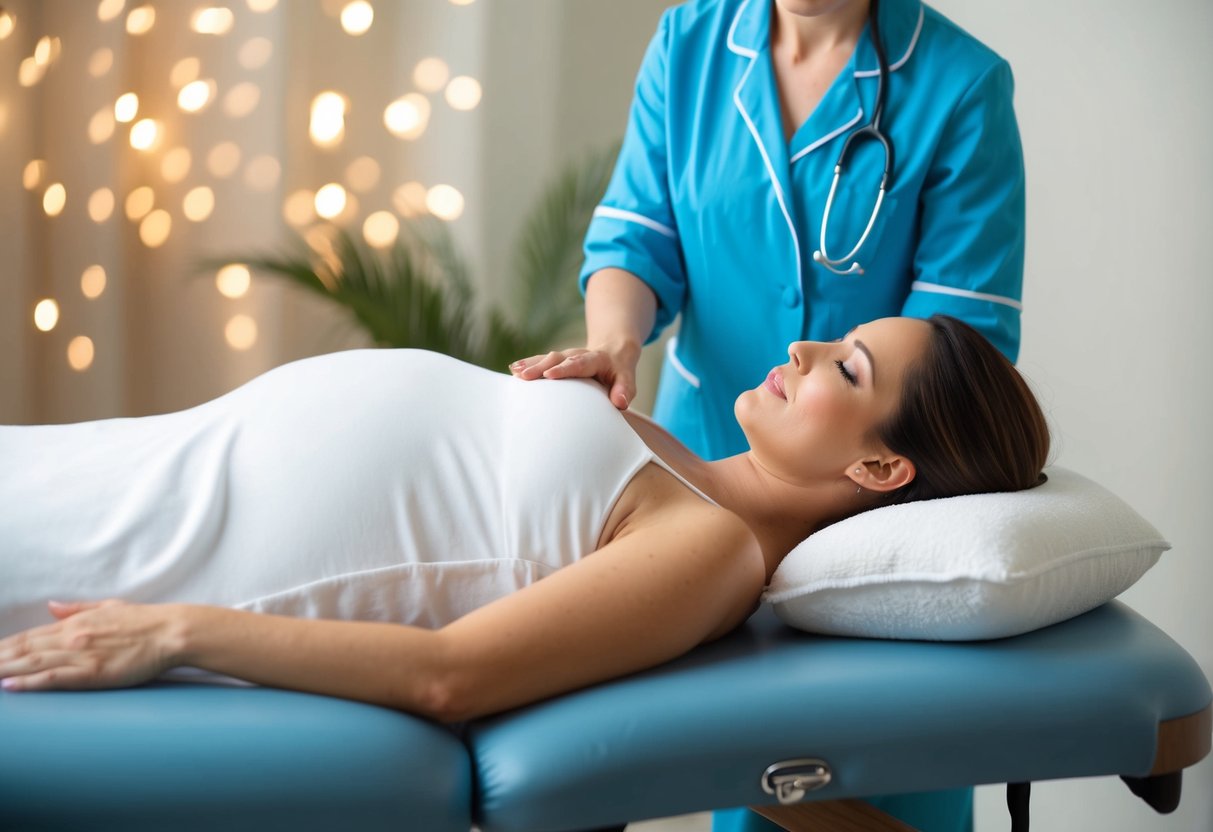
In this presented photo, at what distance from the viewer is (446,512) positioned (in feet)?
4.28

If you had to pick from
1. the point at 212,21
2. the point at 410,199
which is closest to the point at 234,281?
the point at 410,199

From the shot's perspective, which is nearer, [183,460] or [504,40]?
[183,460]

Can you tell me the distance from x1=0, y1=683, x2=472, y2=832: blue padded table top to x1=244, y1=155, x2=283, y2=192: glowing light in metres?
2.41

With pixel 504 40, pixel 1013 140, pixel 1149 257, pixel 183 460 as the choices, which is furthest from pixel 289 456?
pixel 504 40

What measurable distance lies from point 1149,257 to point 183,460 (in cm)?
178

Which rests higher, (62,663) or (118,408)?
(62,663)

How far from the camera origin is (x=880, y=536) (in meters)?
1.27

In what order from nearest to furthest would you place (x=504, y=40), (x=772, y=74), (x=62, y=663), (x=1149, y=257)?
(x=62, y=663), (x=772, y=74), (x=1149, y=257), (x=504, y=40)

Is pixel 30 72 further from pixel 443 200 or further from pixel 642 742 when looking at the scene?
pixel 642 742

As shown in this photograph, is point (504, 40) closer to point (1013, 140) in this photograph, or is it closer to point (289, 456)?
point (1013, 140)

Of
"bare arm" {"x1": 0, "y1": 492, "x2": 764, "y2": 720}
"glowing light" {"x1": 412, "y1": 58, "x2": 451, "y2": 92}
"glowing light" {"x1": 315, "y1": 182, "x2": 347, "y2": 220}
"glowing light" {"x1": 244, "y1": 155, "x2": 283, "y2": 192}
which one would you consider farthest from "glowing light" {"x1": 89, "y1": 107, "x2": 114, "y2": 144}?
"bare arm" {"x1": 0, "y1": 492, "x2": 764, "y2": 720}

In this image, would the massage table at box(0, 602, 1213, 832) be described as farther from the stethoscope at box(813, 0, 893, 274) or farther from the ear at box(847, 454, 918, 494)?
the stethoscope at box(813, 0, 893, 274)

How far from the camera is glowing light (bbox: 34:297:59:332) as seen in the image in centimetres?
302

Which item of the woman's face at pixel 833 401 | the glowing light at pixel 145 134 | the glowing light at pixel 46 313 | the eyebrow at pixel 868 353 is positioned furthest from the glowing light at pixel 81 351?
the eyebrow at pixel 868 353
